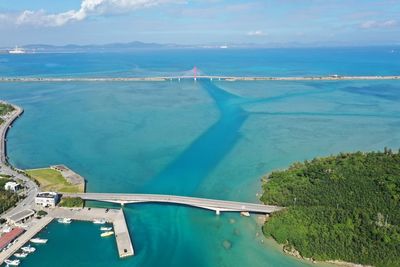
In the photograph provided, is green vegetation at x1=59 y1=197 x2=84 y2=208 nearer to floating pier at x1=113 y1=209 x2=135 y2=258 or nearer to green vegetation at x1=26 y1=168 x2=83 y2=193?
green vegetation at x1=26 y1=168 x2=83 y2=193

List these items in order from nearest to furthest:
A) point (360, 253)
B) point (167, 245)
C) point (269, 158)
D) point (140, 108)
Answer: point (360, 253)
point (167, 245)
point (269, 158)
point (140, 108)

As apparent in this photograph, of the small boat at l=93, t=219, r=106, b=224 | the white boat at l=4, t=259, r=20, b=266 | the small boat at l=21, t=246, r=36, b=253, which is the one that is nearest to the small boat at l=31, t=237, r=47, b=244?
the small boat at l=21, t=246, r=36, b=253

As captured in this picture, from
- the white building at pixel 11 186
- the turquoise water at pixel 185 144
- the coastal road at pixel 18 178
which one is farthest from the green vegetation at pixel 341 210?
the white building at pixel 11 186

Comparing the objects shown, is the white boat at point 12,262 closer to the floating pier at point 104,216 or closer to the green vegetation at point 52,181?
the floating pier at point 104,216

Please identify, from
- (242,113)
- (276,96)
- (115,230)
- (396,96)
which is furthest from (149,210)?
(396,96)

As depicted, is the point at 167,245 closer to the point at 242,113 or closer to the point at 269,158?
the point at 269,158
